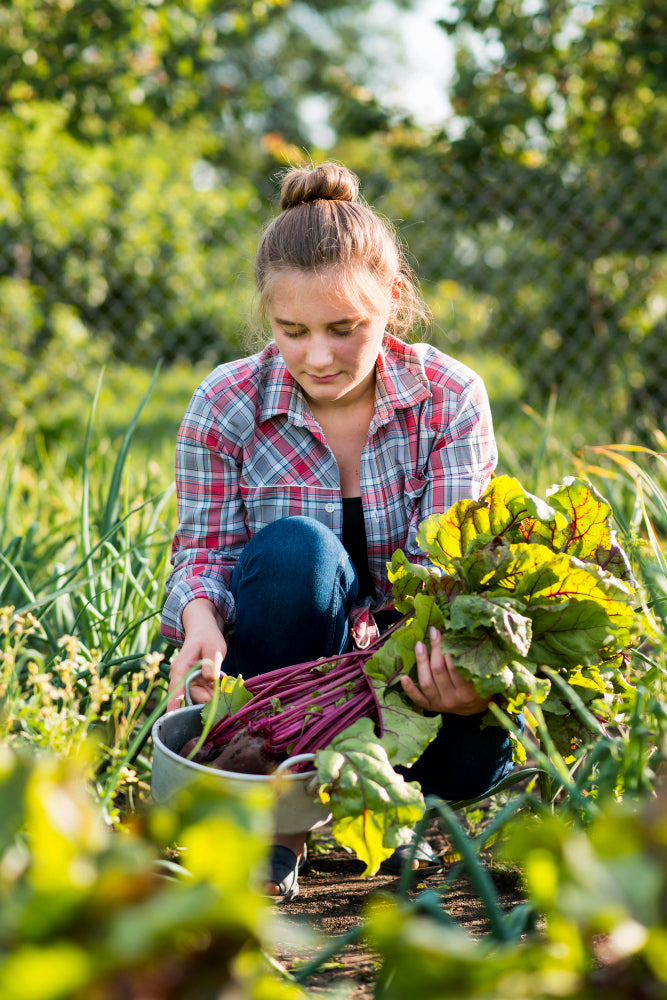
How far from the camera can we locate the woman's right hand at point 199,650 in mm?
1289

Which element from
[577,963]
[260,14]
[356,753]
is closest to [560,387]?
[260,14]

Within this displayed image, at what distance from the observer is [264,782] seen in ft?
3.40

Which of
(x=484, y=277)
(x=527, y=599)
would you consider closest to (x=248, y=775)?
(x=527, y=599)

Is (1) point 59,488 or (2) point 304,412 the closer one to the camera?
(2) point 304,412

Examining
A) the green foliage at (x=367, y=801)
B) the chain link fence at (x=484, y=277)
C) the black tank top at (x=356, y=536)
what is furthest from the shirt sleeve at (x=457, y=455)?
the chain link fence at (x=484, y=277)

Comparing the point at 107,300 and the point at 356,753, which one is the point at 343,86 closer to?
the point at 107,300

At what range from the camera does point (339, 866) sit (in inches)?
55.9

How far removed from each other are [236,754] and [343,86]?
4.01 m

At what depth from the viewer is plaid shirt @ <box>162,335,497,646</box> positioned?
161 centimetres

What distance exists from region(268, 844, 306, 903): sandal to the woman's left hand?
29cm

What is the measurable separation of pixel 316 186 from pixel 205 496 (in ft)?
2.07

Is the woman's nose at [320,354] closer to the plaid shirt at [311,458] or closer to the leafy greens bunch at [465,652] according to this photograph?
the plaid shirt at [311,458]

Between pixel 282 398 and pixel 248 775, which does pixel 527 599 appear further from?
pixel 282 398

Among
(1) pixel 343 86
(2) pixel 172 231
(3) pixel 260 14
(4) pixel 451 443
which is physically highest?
(3) pixel 260 14
